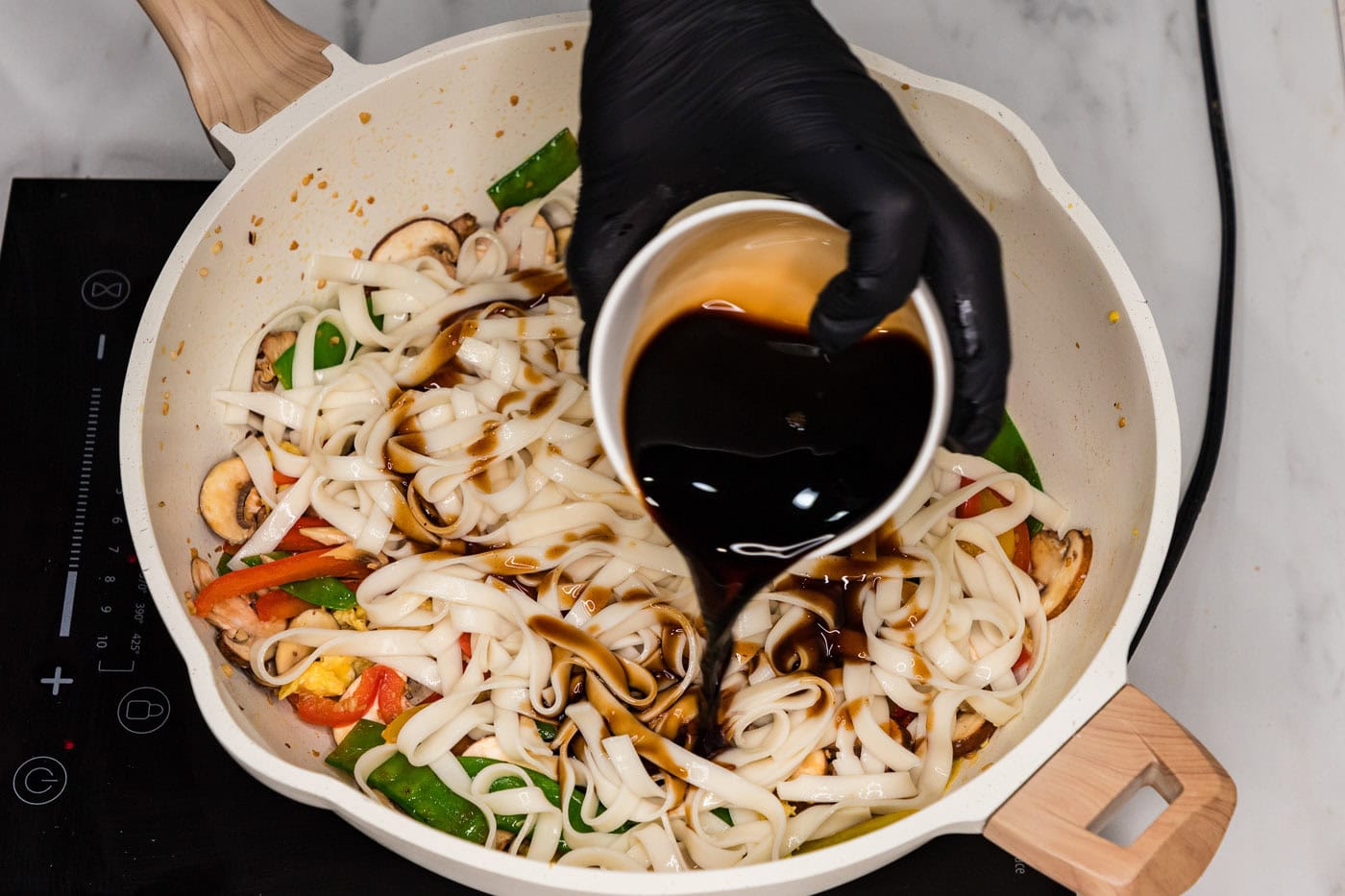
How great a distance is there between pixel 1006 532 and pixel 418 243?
1229 mm

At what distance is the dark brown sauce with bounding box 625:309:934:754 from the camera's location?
4.95 ft

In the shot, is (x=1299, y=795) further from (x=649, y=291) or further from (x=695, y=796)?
(x=649, y=291)

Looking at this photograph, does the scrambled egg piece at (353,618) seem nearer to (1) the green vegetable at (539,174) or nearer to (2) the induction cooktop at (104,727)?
(2) the induction cooktop at (104,727)

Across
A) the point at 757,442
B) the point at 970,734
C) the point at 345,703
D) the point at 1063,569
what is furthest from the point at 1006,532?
the point at 345,703

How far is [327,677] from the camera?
1.92m

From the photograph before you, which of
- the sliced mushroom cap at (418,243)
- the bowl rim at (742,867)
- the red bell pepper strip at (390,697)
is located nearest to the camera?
the bowl rim at (742,867)

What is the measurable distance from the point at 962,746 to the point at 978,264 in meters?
0.83

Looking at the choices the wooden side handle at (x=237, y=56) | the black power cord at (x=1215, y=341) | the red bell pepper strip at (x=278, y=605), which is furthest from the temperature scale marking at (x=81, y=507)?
the black power cord at (x=1215, y=341)

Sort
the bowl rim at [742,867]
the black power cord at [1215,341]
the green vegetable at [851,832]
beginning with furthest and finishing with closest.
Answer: the black power cord at [1215,341] < the green vegetable at [851,832] < the bowl rim at [742,867]

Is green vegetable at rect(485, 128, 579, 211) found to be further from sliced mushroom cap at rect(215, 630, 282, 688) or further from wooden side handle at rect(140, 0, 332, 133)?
sliced mushroom cap at rect(215, 630, 282, 688)

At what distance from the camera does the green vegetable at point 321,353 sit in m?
2.15

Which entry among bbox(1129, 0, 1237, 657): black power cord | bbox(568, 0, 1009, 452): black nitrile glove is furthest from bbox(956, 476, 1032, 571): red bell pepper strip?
bbox(568, 0, 1009, 452): black nitrile glove

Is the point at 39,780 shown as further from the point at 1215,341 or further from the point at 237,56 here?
the point at 1215,341

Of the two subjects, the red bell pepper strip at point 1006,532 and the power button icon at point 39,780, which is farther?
the red bell pepper strip at point 1006,532
